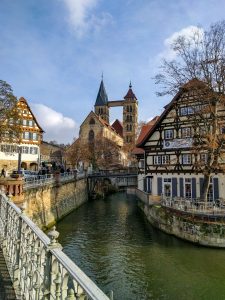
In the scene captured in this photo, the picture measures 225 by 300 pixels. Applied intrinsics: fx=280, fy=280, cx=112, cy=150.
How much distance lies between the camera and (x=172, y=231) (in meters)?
21.2

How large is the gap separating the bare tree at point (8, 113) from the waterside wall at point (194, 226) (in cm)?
1589

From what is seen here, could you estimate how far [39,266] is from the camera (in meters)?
4.34

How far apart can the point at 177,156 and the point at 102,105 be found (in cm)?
7294

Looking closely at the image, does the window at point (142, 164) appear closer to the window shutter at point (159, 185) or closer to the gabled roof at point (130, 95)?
the window shutter at point (159, 185)

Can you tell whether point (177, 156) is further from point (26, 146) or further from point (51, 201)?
point (26, 146)

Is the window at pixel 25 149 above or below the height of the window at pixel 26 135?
below

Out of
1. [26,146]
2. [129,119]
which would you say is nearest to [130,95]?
[129,119]

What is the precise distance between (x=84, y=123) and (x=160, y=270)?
6468 centimetres

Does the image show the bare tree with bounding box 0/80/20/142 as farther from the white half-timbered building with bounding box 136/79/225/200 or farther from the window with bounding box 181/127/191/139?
the window with bounding box 181/127/191/139

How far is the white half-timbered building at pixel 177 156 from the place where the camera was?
25.3 metres

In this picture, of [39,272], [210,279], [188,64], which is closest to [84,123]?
[188,64]

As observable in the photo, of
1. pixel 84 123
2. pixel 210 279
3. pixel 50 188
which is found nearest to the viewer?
pixel 210 279

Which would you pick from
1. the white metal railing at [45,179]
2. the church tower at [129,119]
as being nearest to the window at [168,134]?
the white metal railing at [45,179]

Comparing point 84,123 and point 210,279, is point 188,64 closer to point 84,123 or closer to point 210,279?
point 210,279
